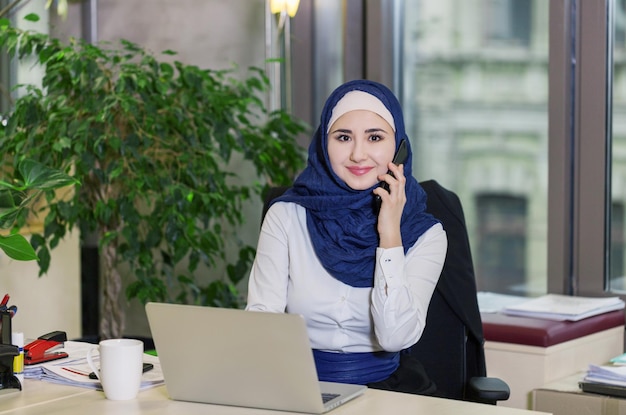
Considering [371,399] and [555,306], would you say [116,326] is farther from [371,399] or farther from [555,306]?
[371,399]

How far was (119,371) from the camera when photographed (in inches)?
69.4

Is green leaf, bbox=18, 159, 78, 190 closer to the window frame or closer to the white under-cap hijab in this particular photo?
the white under-cap hijab

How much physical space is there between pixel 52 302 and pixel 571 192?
2126 mm

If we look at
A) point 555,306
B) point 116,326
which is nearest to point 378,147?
point 555,306

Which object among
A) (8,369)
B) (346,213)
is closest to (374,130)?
(346,213)

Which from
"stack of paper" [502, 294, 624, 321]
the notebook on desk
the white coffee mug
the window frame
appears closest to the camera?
the notebook on desk

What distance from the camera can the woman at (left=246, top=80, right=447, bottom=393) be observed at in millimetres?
2236

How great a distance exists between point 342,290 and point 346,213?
18 centimetres

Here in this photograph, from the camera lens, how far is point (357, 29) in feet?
12.6

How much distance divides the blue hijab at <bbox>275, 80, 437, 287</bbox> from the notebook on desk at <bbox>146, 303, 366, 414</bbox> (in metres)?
0.52

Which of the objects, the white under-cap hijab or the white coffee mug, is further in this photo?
the white under-cap hijab

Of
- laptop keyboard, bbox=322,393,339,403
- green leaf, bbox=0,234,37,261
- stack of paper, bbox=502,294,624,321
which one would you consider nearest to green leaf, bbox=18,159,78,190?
green leaf, bbox=0,234,37,261

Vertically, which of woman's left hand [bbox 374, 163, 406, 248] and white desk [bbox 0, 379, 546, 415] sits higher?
woman's left hand [bbox 374, 163, 406, 248]

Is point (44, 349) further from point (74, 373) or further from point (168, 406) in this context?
point (168, 406)
